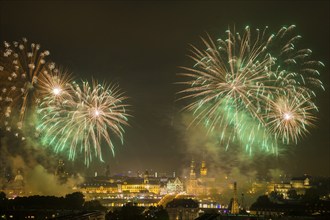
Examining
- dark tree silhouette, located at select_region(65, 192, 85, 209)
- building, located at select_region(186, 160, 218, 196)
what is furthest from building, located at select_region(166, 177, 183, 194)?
dark tree silhouette, located at select_region(65, 192, 85, 209)

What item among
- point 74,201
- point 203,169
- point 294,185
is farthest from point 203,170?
point 74,201

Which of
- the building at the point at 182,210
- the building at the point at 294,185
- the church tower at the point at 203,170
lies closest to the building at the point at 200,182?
the church tower at the point at 203,170

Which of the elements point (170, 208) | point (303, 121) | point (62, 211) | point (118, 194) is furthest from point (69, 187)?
point (303, 121)

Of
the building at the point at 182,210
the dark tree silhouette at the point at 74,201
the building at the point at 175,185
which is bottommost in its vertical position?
the building at the point at 182,210

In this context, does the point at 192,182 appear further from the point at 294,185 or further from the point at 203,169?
the point at 294,185

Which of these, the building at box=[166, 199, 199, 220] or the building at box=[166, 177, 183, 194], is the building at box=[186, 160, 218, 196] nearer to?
the building at box=[166, 177, 183, 194]

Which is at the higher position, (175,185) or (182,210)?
(175,185)

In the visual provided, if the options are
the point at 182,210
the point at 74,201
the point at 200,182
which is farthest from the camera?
the point at 200,182

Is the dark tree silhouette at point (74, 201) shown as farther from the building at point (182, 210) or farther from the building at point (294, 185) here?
the building at point (294, 185)

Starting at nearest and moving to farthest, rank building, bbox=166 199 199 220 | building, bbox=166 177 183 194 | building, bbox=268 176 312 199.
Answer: building, bbox=166 199 199 220 → building, bbox=268 176 312 199 → building, bbox=166 177 183 194

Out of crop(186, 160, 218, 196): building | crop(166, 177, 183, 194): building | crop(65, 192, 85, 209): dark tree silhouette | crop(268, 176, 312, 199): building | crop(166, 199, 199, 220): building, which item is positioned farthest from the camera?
crop(166, 177, 183, 194): building

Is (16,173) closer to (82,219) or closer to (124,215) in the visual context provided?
(124,215)
